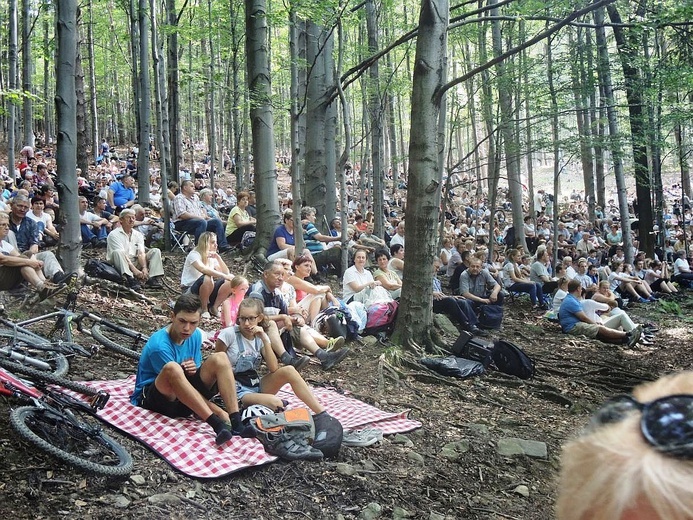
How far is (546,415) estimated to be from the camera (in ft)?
22.7

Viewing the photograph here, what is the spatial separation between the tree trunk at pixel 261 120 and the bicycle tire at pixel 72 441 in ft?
21.2

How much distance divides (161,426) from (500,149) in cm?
1184

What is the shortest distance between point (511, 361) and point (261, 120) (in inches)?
221

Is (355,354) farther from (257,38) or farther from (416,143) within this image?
(257,38)

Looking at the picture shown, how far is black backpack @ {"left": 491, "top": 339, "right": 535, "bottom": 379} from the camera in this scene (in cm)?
803

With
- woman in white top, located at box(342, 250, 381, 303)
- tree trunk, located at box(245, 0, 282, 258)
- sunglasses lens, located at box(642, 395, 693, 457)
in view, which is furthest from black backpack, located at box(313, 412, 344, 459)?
tree trunk, located at box(245, 0, 282, 258)

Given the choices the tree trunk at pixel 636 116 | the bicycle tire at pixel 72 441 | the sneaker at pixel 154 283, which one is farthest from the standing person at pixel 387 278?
the bicycle tire at pixel 72 441

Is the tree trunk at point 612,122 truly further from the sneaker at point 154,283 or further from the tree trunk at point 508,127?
the sneaker at point 154,283

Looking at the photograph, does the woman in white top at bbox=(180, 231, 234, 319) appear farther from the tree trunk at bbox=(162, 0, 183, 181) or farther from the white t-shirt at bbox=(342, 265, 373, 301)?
the tree trunk at bbox=(162, 0, 183, 181)

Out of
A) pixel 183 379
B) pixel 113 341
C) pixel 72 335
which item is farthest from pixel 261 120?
pixel 183 379

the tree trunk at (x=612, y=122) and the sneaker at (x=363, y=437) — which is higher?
the tree trunk at (x=612, y=122)

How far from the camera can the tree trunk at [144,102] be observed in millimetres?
12979

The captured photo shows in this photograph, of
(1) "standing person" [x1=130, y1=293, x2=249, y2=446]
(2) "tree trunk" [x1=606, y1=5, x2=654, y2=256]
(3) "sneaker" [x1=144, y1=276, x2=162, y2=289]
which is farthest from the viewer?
(2) "tree trunk" [x1=606, y1=5, x2=654, y2=256]

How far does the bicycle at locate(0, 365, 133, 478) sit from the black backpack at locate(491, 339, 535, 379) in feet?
16.8
